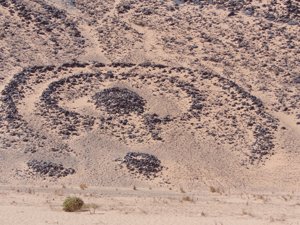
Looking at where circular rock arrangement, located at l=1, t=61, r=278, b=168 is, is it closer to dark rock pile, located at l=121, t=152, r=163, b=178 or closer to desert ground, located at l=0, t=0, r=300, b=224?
desert ground, located at l=0, t=0, r=300, b=224

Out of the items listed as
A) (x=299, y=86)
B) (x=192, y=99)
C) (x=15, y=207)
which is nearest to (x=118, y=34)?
(x=192, y=99)

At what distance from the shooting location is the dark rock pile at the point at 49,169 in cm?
1989

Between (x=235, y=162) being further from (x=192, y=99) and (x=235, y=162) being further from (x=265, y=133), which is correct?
(x=192, y=99)

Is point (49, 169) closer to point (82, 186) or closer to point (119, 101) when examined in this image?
point (82, 186)

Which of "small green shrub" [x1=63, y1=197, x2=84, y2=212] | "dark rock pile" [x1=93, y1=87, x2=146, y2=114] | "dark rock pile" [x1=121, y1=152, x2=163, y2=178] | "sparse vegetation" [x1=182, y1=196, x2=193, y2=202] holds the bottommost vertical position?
"dark rock pile" [x1=121, y1=152, x2=163, y2=178]

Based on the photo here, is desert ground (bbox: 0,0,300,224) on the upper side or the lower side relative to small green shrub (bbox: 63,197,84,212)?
lower

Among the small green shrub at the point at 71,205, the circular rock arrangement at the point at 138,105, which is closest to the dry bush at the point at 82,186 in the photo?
the small green shrub at the point at 71,205

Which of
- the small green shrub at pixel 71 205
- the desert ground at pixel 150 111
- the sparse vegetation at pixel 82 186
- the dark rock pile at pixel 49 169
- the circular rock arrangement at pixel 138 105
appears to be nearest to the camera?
the small green shrub at pixel 71 205

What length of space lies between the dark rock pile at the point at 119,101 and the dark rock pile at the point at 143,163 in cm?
543

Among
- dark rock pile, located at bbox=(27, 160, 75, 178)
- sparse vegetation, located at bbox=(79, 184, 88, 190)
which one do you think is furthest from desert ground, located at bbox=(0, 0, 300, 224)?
sparse vegetation, located at bbox=(79, 184, 88, 190)

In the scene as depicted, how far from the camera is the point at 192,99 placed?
2864 cm

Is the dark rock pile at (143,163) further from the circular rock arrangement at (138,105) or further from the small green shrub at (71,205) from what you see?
the small green shrub at (71,205)

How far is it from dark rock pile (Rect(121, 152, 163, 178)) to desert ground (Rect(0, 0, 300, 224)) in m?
Answer: 0.07

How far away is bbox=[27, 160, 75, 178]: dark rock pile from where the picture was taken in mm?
19891
